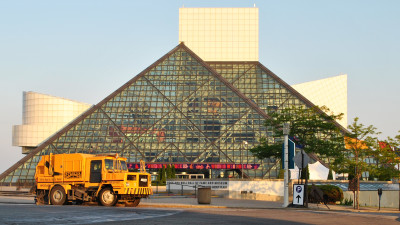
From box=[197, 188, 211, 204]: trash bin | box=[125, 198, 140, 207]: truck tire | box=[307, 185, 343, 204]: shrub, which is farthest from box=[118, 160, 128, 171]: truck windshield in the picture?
box=[307, 185, 343, 204]: shrub

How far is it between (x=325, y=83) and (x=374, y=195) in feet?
197

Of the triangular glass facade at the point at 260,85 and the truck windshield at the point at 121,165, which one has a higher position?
the triangular glass facade at the point at 260,85

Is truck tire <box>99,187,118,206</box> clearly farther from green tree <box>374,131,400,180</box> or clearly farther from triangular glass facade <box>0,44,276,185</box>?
triangular glass facade <box>0,44,276,185</box>

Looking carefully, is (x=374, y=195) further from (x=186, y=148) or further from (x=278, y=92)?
(x=278, y=92)

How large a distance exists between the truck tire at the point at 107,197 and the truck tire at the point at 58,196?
2361 millimetres

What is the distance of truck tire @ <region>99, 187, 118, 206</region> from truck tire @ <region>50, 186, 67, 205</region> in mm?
2361

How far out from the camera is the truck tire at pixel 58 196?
116ft

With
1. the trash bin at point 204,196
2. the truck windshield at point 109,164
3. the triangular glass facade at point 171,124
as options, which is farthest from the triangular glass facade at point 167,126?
the truck windshield at point 109,164

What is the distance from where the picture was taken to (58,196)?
35719mm

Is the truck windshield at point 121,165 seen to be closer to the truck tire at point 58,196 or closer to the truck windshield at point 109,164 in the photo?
the truck windshield at point 109,164

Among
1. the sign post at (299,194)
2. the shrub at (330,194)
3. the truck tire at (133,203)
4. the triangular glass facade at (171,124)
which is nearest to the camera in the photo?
the truck tire at (133,203)

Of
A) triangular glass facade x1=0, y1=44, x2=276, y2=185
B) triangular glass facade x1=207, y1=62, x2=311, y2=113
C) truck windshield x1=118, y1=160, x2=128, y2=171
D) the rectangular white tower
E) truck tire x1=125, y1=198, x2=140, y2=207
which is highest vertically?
the rectangular white tower

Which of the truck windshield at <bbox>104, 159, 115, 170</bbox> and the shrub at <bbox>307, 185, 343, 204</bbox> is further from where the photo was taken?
the shrub at <bbox>307, 185, 343, 204</bbox>

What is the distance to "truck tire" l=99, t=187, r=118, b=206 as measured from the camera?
115 ft
